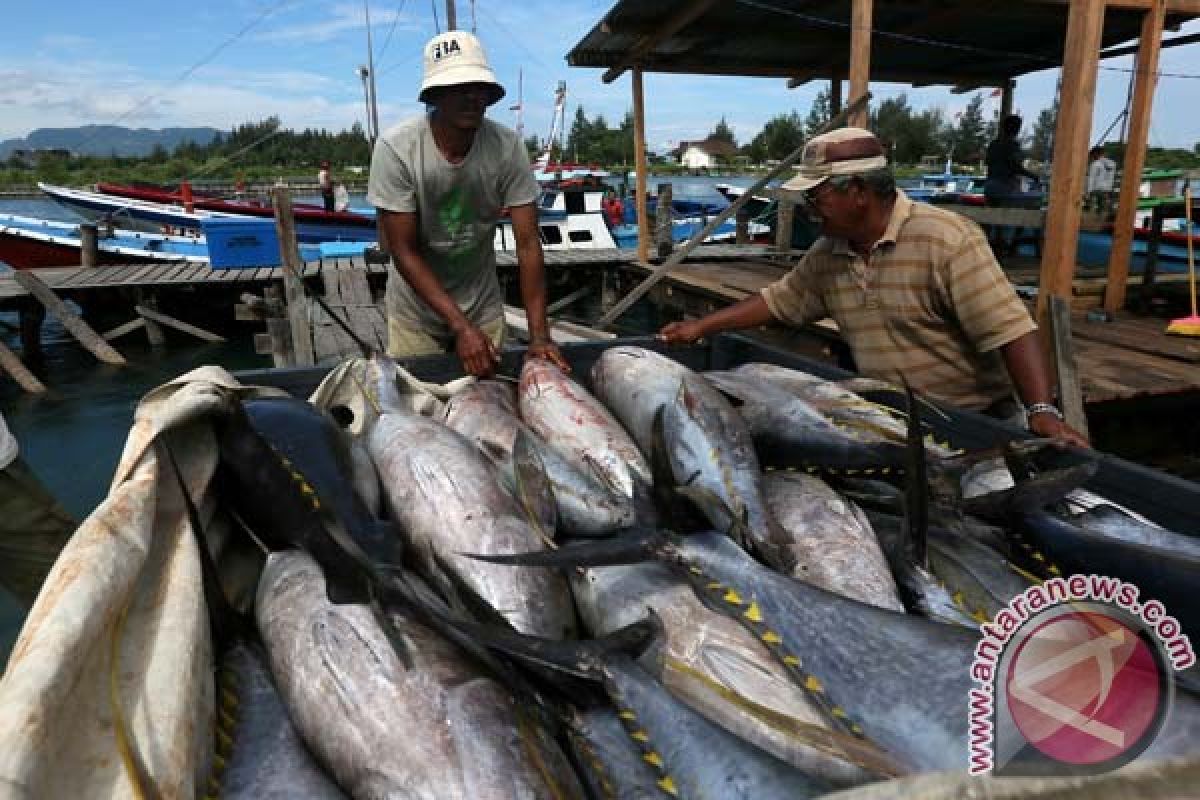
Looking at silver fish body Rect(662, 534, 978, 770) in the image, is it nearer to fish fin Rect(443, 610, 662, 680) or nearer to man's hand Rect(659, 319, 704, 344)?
fish fin Rect(443, 610, 662, 680)

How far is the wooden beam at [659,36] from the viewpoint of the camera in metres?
6.74

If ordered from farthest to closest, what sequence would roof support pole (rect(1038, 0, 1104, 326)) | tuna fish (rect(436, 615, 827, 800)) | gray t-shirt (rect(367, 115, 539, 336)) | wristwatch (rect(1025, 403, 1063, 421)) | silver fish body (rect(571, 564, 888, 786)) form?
roof support pole (rect(1038, 0, 1104, 326))
gray t-shirt (rect(367, 115, 539, 336))
wristwatch (rect(1025, 403, 1063, 421))
silver fish body (rect(571, 564, 888, 786))
tuna fish (rect(436, 615, 827, 800))

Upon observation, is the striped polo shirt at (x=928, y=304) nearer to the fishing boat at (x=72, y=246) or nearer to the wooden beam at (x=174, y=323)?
the wooden beam at (x=174, y=323)

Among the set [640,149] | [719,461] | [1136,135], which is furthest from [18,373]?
[1136,135]

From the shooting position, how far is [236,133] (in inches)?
2499

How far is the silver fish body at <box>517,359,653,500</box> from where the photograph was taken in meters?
2.15

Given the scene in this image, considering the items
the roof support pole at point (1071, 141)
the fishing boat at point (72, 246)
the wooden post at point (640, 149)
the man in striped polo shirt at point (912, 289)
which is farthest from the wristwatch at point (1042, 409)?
the fishing boat at point (72, 246)

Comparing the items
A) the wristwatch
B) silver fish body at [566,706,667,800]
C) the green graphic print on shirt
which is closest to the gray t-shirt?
the green graphic print on shirt

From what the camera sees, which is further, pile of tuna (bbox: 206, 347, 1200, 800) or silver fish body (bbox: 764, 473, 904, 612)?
silver fish body (bbox: 764, 473, 904, 612)

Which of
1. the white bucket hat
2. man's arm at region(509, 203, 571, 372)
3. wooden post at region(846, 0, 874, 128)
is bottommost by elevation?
man's arm at region(509, 203, 571, 372)

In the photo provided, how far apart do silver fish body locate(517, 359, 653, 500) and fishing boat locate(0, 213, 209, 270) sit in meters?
13.6

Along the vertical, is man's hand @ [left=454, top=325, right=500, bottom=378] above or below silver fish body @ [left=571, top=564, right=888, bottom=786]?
above

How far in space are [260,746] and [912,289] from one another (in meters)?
2.52

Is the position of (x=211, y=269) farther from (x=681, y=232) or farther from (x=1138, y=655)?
(x=1138, y=655)
